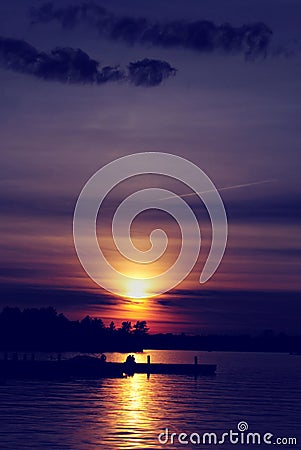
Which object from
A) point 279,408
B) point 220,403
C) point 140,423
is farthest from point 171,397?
point 140,423

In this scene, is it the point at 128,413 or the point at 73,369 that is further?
the point at 73,369

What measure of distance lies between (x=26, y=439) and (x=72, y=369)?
96.4m

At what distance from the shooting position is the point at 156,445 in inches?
2906

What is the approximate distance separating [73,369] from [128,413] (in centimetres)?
7224

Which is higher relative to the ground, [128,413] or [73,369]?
[73,369]

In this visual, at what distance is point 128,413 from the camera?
330 ft

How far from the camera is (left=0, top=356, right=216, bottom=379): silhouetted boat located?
6516 inches

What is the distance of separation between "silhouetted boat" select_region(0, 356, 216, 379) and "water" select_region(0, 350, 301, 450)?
39.7ft

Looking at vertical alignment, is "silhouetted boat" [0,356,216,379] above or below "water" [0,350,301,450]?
above

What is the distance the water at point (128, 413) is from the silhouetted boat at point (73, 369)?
12.1 metres

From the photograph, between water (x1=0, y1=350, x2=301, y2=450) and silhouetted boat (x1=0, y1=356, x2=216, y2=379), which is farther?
silhouetted boat (x1=0, y1=356, x2=216, y2=379)

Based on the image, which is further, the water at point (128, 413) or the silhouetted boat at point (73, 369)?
the silhouetted boat at point (73, 369)

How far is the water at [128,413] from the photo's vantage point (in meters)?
76.8

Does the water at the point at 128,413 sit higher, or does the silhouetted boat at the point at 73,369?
the silhouetted boat at the point at 73,369
